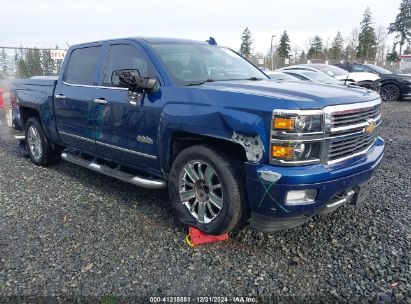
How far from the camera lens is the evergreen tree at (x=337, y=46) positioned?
57.4 meters

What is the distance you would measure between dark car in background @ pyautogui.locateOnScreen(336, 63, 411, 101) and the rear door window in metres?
11.7

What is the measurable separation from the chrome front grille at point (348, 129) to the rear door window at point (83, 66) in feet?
9.63

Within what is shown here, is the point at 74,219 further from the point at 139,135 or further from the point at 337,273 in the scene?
the point at 337,273

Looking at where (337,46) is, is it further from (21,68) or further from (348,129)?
(348,129)

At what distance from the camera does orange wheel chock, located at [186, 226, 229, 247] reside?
11.8ft

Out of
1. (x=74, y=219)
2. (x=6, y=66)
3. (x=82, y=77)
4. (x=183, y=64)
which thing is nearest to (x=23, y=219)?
(x=74, y=219)

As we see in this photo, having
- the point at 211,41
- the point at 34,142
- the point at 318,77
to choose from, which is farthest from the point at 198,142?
the point at 318,77

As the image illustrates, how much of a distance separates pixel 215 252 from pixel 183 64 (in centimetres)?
198

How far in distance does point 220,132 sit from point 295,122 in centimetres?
64

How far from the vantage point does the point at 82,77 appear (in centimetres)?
508

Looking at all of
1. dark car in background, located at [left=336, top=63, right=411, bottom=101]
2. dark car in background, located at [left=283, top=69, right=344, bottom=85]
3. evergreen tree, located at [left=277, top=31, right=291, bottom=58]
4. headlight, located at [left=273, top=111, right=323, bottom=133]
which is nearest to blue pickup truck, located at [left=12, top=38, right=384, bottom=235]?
headlight, located at [left=273, top=111, right=323, bottom=133]

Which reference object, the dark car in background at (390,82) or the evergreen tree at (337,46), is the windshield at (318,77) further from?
the evergreen tree at (337,46)

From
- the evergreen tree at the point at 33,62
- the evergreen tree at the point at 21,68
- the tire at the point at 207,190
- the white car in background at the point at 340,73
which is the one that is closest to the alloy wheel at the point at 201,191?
the tire at the point at 207,190

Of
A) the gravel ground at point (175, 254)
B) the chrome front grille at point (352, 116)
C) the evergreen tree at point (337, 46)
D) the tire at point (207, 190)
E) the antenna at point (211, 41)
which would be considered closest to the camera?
the gravel ground at point (175, 254)
